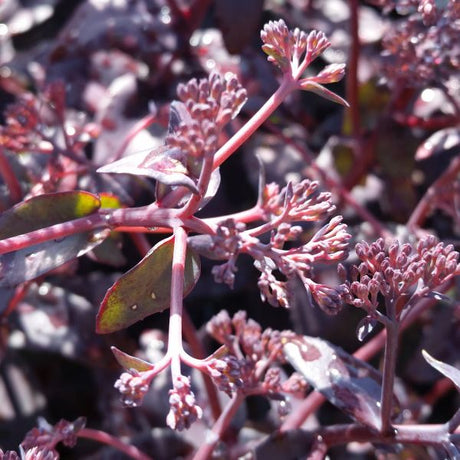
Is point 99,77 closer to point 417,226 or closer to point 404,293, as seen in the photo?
point 417,226

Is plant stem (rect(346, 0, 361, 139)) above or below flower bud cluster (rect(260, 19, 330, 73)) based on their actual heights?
below

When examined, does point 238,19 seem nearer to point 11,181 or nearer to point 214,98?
point 11,181

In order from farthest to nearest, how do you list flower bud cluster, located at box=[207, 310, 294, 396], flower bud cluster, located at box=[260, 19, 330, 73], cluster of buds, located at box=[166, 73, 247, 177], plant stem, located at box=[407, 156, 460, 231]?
plant stem, located at box=[407, 156, 460, 231] → flower bud cluster, located at box=[207, 310, 294, 396] → flower bud cluster, located at box=[260, 19, 330, 73] → cluster of buds, located at box=[166, 73, 247, 177]

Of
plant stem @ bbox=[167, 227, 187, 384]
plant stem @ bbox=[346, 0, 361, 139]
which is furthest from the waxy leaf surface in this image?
plant stem @ bbox=[346, 0, 361, 139]

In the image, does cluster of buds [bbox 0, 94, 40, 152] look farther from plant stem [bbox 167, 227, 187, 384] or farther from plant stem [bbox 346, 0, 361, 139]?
plant stem [bbox 346, 0, 361, 139]

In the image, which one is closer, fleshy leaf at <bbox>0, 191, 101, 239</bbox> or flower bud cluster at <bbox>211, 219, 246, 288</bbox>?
flower bud cluster at <bbox>211, 219, 246, 288</bbox>

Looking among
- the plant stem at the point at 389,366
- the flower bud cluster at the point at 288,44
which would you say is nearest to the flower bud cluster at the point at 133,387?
the plant stem at the point at 389,366

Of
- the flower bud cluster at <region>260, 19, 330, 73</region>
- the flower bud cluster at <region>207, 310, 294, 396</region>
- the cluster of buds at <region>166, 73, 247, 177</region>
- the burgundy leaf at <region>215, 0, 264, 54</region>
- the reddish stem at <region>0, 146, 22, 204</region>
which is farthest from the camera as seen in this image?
the burgundy leaf at <region>215, 0, 264, 54</region>

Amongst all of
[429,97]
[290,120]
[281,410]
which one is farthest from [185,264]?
[429,97]
